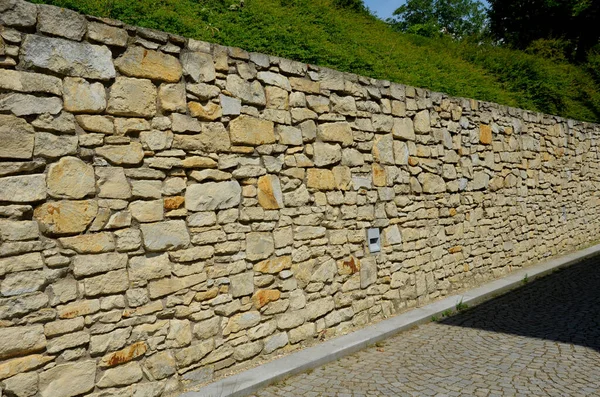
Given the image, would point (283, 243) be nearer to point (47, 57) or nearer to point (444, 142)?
point (47, 57)

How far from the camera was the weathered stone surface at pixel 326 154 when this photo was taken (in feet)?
17.2

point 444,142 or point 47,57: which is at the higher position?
point 47,57

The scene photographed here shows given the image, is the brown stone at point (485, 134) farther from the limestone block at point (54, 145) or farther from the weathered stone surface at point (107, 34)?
the limestone block at point (54, 145)

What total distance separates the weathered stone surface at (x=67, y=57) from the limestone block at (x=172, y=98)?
404 millimetres

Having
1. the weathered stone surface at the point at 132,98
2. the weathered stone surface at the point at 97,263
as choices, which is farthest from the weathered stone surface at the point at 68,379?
the weathered stone surface at the point at 132,98

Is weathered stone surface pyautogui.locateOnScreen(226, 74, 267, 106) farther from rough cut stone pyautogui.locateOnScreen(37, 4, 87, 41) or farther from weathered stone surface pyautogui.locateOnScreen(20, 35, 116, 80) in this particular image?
rough cut stone pyautogui.locateOnScreen(37, 4, 87, 41)

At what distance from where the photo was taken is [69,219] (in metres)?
3.43

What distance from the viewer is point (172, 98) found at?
Answer: 4031 mm

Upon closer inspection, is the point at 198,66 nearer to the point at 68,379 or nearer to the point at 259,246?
the point at 259,246

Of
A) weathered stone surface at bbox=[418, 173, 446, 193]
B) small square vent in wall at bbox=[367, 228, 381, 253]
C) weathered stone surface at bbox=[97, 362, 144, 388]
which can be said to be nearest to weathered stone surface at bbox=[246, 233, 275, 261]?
weathered stone surface at bbox=[97, 362, 144, 388]

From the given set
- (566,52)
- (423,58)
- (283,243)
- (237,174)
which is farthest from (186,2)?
(566,52)

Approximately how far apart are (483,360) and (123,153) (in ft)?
12.0

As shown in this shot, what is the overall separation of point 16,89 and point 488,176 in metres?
6.69

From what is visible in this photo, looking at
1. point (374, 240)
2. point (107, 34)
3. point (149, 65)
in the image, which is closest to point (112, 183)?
point (149, 65)
